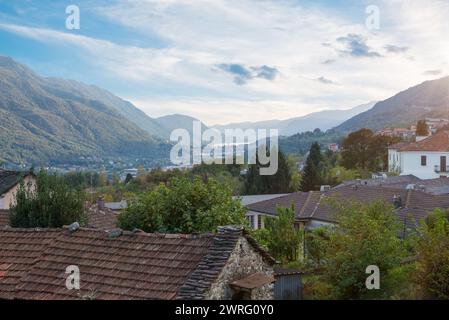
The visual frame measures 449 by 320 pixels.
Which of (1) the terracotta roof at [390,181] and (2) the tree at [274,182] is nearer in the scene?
(1) the terracotta roof at [390,181]

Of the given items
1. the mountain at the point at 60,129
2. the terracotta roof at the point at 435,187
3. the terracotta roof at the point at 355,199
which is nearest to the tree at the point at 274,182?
the terracotta roof at the point at 435,187

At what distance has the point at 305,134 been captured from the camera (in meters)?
121

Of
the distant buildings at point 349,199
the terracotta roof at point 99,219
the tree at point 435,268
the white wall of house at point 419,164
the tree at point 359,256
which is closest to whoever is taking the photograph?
the tree at point 435,268

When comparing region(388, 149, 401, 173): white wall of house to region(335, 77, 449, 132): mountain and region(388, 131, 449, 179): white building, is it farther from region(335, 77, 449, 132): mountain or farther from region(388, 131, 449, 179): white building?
region(335, 77, 449, 132): mountain

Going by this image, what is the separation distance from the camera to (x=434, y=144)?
51.3 meters

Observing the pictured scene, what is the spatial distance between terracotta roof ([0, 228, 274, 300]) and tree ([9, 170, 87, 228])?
13.9 feet

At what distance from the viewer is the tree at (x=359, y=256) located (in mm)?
15664

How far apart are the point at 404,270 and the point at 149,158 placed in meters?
A: 68.2

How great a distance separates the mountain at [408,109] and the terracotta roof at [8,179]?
107 meters

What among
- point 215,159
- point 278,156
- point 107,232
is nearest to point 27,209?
point 107,232

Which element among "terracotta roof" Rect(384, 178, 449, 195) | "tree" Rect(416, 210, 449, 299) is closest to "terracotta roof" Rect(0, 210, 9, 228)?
"tree" Rect(416, 210, 449, 299)

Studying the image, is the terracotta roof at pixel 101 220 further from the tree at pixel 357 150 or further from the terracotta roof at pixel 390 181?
the tree at pixel 357 150

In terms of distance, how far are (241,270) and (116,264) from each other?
266 centimetres
